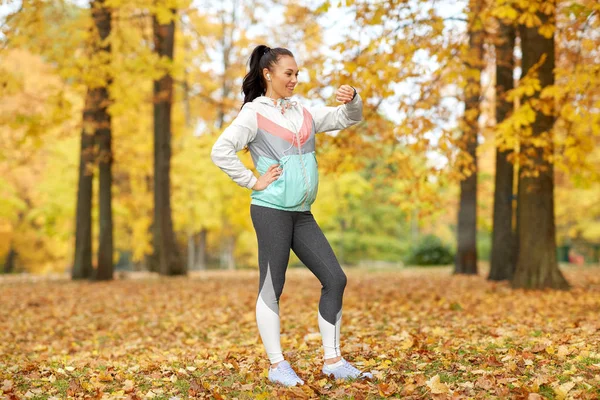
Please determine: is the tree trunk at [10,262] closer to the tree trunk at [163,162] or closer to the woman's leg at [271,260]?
the tree trunk at [163,162]

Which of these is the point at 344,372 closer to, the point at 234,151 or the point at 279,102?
the point at 234,151

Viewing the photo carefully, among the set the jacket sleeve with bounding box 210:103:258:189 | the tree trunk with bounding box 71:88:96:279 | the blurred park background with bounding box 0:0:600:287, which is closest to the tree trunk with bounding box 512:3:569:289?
the blurred park background with bounding box 0:0:600:287

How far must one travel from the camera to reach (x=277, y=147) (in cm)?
446

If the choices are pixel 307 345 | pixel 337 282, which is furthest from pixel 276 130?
pixel 307 345

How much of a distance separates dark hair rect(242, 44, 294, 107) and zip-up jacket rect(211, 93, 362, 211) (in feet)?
0.37

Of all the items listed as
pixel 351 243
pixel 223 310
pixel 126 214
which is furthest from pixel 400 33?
pixel 351 243

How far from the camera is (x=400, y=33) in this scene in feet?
31.7

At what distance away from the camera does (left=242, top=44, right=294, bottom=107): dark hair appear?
4.48m

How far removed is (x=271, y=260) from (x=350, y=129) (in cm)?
674

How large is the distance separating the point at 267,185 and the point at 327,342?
1.15m

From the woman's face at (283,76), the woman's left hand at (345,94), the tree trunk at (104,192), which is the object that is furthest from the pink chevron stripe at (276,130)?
the tree trunk at (104,192)

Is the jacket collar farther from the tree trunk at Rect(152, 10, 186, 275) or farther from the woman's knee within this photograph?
the tree trunk at Rect(152, 10, 186, 275)

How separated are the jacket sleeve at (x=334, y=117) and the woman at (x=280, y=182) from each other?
15 mm

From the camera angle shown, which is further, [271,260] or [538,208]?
[538,208]
